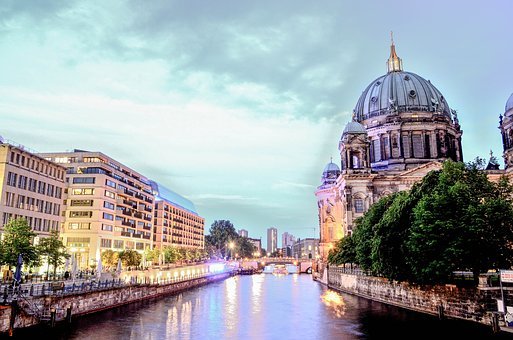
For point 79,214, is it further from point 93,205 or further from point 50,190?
point 50,190

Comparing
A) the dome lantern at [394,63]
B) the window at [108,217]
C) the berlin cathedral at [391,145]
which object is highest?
the dome lantern at [394,63]

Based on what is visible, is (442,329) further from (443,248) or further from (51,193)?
(51,193)

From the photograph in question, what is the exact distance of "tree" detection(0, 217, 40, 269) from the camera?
2235 inches

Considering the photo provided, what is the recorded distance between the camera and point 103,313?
5306 cm

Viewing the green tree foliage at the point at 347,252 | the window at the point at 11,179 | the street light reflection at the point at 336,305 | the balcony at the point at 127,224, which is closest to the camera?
the street light reflection at the point at 336,305

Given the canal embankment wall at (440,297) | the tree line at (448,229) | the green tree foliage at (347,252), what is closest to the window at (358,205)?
the green tree foliage at (347,252)

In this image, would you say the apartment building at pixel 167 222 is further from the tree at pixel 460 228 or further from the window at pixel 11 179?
the tree at pixel 460 228

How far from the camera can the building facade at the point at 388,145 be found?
10862cm

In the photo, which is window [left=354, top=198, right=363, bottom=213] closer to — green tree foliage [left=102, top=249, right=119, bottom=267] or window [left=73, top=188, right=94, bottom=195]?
green tree foliage [left=102, top=249, right=119, bottom=267]

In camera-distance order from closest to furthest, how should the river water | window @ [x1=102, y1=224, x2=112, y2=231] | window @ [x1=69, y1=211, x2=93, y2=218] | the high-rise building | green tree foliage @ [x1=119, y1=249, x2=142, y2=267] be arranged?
the river water, the high-rise building, green tree foliage @ [x1=119, y1=249, x2=142, y2=267], window @ [x1=69, y1=211, x2=93, y2=218], window @ [x1=102, y1=224, x2=112, y2=231]

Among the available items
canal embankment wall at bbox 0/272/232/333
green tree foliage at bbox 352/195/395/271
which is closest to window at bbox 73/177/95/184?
canal embankment wall at bbox 0/272/232/333

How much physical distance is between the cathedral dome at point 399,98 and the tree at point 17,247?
320ft

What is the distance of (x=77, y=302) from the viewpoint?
160 ft

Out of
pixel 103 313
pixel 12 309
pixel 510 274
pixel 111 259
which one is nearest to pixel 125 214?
pixel 111 259
